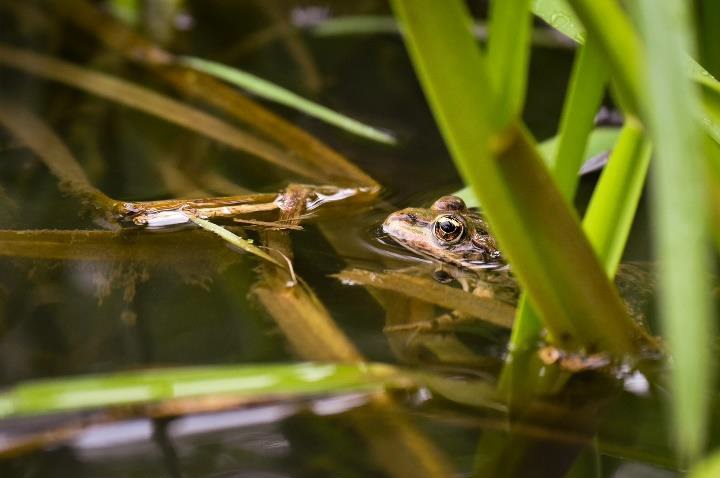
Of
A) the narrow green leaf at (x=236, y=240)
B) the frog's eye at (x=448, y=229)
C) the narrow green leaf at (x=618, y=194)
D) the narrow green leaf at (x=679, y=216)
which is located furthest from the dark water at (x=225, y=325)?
the narrow green leaf at (x=679, y=216)

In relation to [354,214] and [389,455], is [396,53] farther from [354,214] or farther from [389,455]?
[389,455]

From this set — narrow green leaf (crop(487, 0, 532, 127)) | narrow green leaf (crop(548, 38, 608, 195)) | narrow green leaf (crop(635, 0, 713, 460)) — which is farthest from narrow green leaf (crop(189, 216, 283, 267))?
narrow green leaf (crop(635, 0, 713, 460))

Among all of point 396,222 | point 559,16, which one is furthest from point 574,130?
point 396,222

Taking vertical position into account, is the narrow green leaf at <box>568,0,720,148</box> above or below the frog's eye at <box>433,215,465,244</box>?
above

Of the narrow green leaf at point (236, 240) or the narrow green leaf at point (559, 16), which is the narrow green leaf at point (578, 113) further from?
the narrow green leaf at point (236, 240)

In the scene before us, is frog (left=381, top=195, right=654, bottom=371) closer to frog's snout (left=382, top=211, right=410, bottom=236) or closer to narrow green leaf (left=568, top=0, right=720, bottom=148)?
frog's snout (left=382, top=211, right=410, bottom=236)

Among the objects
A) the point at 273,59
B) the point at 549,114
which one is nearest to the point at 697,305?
the point at 549,114
